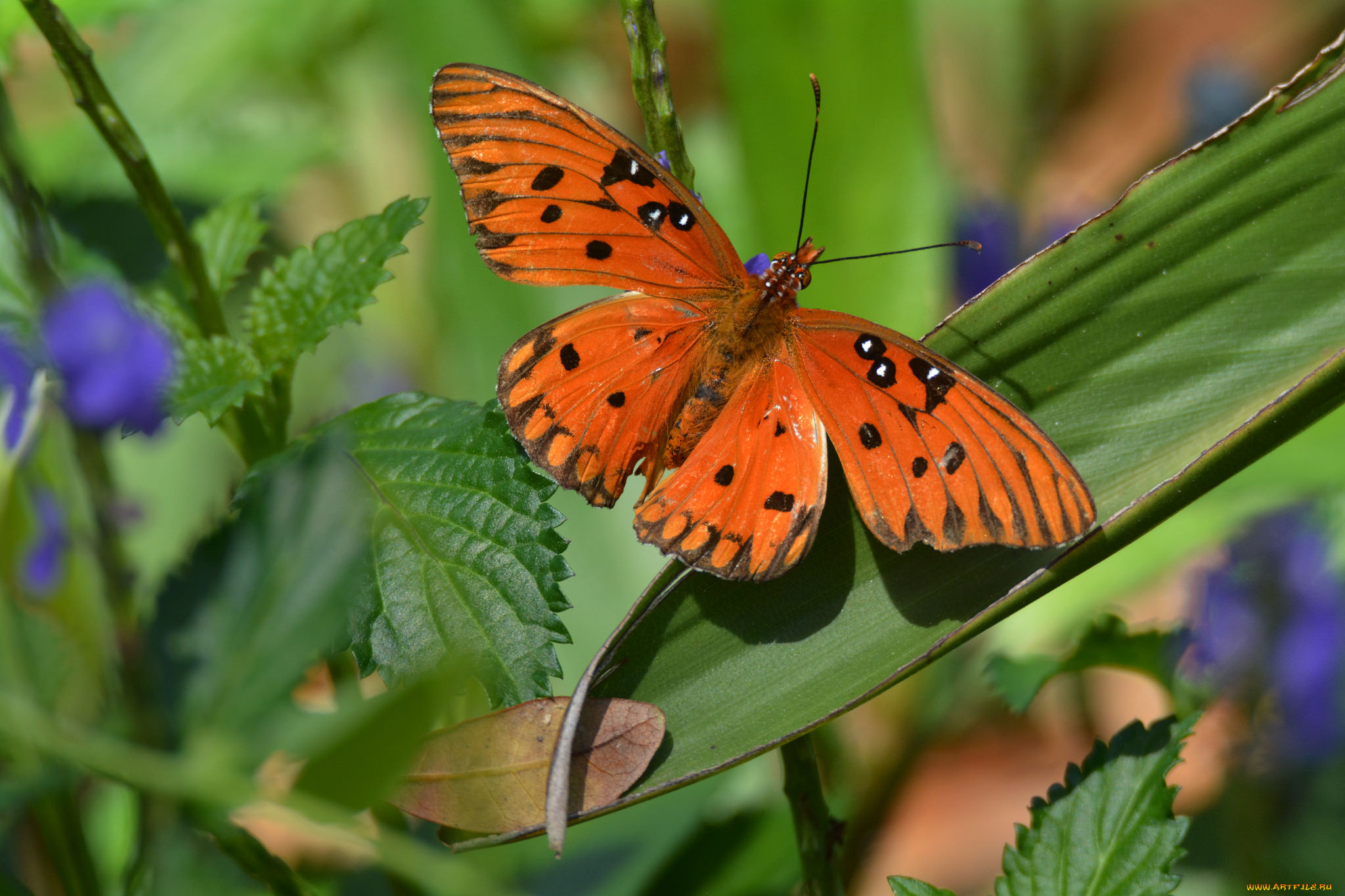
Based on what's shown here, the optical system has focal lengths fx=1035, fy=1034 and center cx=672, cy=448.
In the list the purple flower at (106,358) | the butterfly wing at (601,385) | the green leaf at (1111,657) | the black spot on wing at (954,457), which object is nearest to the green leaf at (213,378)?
the purple flower at (106,358)

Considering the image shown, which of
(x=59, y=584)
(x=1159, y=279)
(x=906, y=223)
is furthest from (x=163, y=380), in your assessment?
(x=906, y=223)

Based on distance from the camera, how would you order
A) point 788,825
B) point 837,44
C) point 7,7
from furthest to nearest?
point 837,44 → point 788,825 → point 7,7

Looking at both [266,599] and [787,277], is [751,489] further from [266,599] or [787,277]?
[266,599]

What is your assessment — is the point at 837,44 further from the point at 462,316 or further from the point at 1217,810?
the point at 1217,810

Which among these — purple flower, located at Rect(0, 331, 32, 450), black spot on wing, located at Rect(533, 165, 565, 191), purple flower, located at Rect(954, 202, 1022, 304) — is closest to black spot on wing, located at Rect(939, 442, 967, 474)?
black spot on wing, located at Rect(533, 165, 565, 191)

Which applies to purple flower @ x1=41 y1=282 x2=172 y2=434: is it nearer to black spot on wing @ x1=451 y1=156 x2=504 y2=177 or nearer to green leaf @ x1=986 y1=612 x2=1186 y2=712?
black spot on wing @ x1=451 y1=156 x2=504 y2=177

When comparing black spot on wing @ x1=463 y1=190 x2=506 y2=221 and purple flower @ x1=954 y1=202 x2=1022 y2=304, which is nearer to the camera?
black spot on wing @ x1=463 y1=190 x2=506 y2=221
